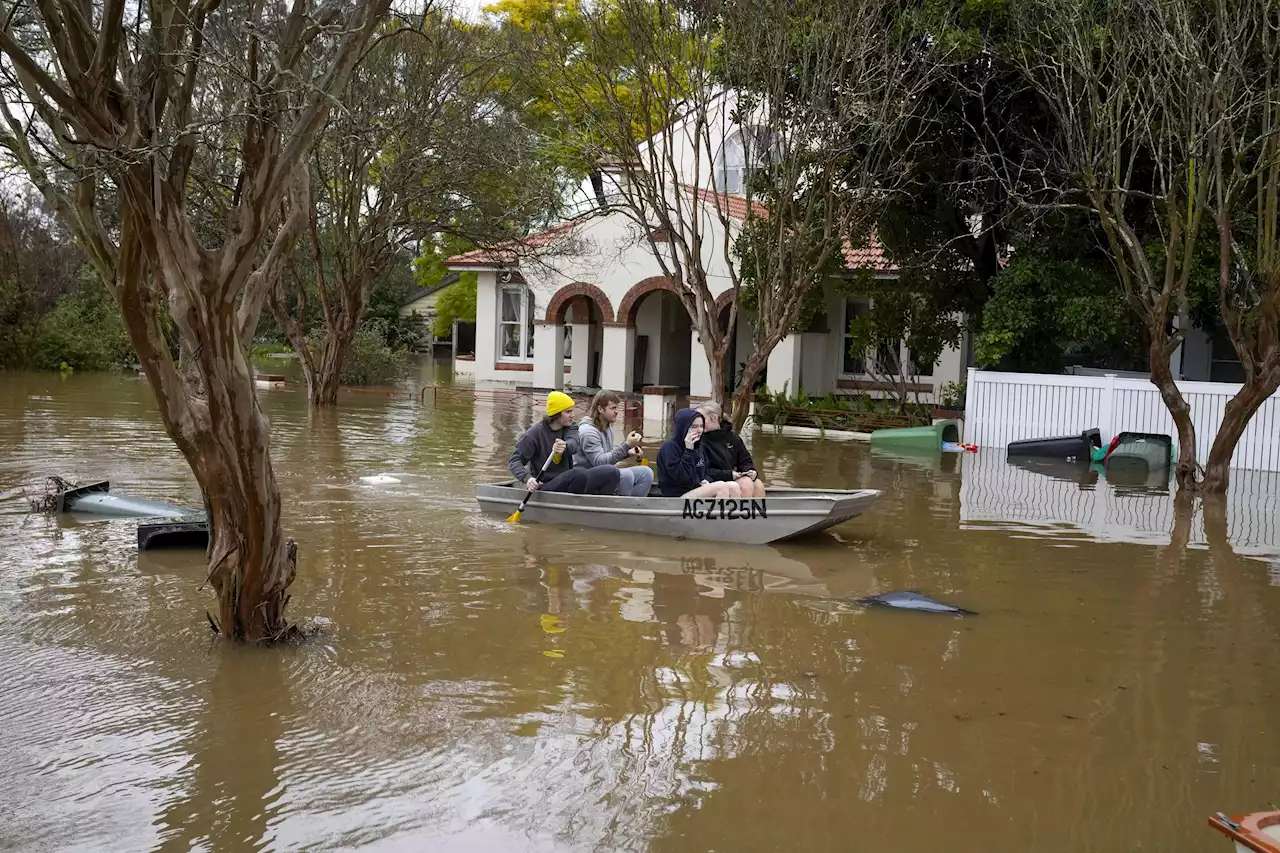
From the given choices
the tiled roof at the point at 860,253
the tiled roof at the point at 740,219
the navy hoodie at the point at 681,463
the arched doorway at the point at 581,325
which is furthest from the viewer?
the arched doorway at the point at 581,325

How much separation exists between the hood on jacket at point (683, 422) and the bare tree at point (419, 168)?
10085mm

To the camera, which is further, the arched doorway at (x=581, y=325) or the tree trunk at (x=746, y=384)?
the arched doorway at (x=581, y=325)

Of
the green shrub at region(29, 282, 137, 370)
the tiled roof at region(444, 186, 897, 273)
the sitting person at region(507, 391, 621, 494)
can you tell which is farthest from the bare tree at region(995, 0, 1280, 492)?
the green shrub at region(29, 282, 137, 370)

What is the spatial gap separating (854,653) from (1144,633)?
7.24 feet

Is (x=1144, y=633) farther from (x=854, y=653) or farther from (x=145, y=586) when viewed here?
(x=145, y=586)

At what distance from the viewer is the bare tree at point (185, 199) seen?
607 centimetres

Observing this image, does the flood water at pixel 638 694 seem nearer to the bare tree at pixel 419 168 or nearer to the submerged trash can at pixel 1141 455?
the submerged trash can at pixel 1141 455

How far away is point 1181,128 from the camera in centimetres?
1508

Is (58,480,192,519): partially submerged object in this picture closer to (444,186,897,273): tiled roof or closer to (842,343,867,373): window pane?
(444,186,897,273): tiled roof

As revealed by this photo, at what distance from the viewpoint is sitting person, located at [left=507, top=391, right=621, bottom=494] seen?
11570 millimetres

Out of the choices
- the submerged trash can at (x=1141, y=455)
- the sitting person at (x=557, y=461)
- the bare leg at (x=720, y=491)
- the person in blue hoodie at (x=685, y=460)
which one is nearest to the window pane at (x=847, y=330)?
the submerged trash can at (x=1141, y=455)

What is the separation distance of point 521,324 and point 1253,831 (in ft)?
103

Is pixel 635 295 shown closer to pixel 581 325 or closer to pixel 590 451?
pixel 581 325

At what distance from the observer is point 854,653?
7508 mm
